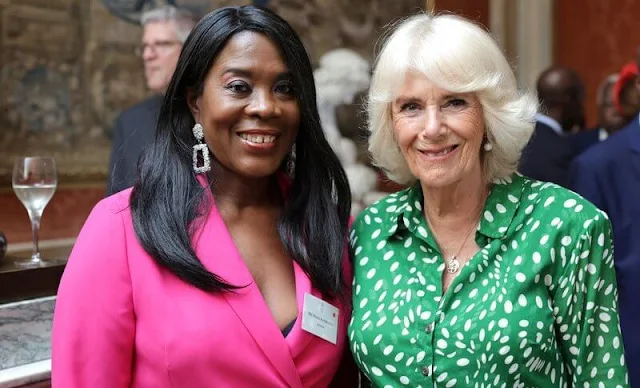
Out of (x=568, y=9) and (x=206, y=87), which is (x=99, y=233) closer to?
(x=206, y=87)

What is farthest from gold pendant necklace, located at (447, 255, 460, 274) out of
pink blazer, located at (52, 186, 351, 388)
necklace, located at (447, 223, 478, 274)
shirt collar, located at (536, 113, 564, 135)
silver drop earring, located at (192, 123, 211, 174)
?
shirt collar, located at (536, 113, 564, 135)

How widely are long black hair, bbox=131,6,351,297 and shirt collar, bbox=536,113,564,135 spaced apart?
231cm

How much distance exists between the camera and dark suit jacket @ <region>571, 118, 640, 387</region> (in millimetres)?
2719

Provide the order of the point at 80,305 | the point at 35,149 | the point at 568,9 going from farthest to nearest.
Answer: the point at 568,9 → the point at 35,149 → the point at 80,305

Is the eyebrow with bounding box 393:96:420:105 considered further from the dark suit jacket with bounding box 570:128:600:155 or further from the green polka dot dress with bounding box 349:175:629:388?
the dark suit jacket with bounding box 570:128:600:155

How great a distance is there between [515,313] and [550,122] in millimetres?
3038

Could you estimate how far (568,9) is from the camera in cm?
717

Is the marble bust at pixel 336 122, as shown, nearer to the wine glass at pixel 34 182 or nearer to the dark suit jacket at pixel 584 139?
the wine glass at pixel 34 182

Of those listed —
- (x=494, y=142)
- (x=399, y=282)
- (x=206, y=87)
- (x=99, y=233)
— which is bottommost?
(x=399, y=282)

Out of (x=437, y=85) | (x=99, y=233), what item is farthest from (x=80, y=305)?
Answer: (x=437, y=85)

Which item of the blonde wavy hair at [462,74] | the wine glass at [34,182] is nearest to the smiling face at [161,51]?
the wine glass at [34,182]

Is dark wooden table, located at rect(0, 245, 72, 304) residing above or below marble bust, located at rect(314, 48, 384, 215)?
below

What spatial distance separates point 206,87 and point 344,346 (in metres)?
0.71

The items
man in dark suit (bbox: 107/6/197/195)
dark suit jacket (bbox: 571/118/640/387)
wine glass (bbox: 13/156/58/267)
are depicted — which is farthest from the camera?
man in dark suit (bbox: 107/6/197/195)
